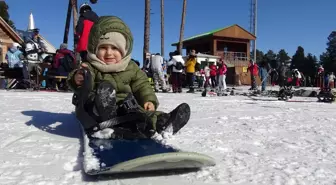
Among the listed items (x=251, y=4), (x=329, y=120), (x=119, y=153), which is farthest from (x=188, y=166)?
(x=251, y=4)

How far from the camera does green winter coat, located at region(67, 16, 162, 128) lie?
2.94 meters

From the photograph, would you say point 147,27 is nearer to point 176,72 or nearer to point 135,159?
point 176,72

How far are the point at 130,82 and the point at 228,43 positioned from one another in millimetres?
33946

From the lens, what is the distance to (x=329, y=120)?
173 inches

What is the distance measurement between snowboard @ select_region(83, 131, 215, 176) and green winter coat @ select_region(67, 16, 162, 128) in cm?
82

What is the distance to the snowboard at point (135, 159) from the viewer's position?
1.75 m

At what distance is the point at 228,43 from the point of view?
118 ft

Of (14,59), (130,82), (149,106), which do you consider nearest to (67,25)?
(14,59)

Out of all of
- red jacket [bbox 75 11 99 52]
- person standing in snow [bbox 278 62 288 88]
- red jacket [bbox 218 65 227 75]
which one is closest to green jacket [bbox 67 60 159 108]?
red jacket [bbox 75 11 99 52]

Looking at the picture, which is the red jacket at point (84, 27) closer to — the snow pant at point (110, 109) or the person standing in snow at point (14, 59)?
the snow pant at point (110, 109)

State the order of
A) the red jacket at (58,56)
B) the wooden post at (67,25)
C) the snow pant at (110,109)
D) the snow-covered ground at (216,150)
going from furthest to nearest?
the wooden post at (67,25), the red jacket at (58,56), the snow pant at (110,109), the snow-covered ground at (216,150)

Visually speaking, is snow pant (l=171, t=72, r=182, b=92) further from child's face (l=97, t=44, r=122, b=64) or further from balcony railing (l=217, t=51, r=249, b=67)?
balcony railing (l=217, t=51, r=249, b=67)

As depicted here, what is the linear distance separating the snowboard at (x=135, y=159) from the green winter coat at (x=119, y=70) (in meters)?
0.82

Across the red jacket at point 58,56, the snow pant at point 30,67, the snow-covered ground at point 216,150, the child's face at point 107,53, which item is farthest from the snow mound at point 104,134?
the snow pant at point 30,67
